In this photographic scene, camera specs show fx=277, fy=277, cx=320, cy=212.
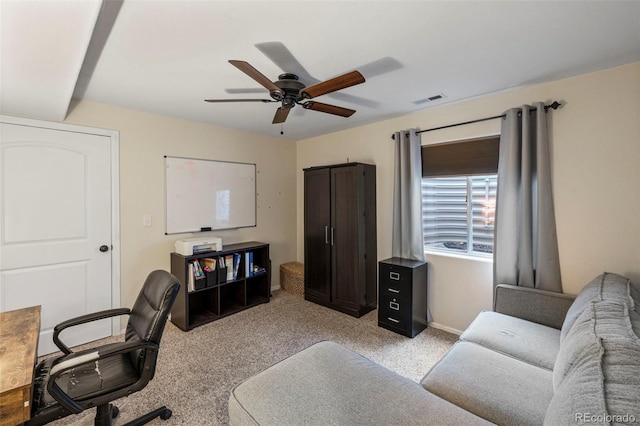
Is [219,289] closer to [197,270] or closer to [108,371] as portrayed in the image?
[197,270]

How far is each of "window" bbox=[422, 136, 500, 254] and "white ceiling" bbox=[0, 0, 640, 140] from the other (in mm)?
622

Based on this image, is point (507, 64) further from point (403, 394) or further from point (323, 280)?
point (323, 280)

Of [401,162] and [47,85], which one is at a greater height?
[47,85]

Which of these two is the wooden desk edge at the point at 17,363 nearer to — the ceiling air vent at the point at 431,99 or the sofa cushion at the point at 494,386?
the sofa cushion at the point at 494,386

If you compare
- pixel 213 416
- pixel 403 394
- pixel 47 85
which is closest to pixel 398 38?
pixel 403 394

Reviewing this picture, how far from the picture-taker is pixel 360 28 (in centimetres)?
163

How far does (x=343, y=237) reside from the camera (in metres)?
3.53

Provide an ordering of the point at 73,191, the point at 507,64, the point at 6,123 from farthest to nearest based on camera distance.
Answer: the point at 73,191 < the point at 6,123 < the point at 507,64

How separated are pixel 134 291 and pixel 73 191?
1201mm

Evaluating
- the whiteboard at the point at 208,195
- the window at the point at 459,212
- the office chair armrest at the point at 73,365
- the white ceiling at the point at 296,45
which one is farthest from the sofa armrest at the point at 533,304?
the whiteboard at the point at 208,195

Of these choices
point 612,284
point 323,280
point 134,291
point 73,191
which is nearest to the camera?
point 612,284

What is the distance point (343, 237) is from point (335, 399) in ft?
7.54

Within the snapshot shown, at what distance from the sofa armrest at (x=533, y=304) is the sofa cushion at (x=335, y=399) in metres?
1.45

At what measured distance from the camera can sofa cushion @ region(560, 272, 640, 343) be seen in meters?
1.59
